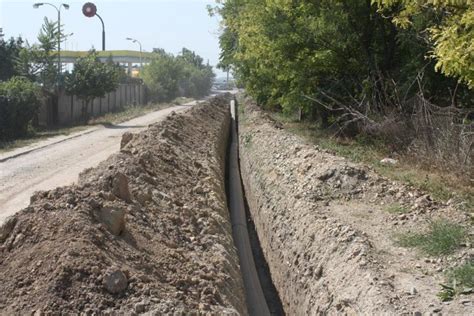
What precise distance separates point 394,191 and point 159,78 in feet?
187

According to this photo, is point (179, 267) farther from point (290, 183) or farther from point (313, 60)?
point (313, 60)

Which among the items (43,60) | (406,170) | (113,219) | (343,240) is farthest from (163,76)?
(113,219)

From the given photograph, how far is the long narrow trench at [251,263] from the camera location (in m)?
9.29

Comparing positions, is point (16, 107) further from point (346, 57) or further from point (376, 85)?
point (376, 85)

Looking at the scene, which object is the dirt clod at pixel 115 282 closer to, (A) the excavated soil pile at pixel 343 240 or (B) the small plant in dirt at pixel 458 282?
(A) the excavated soil pile at pixel 343 240

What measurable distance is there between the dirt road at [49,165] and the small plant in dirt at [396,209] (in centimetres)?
609

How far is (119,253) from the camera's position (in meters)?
6.53

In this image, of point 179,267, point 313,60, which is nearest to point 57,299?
point 179,267

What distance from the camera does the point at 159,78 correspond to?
215ft

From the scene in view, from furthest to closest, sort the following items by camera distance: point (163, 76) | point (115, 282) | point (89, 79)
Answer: point (163, 76)
point (89, 79)
point (115, 282)

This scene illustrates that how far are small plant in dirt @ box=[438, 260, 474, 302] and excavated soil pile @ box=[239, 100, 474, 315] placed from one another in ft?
0.28

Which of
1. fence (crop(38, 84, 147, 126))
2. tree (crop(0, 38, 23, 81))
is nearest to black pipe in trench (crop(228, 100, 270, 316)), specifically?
fence (crop(38, 84, 147, 126))

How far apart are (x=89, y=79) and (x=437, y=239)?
2713cm

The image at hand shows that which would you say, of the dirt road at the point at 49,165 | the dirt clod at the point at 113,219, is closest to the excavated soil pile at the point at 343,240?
the dirt clod at the point at 113,219
